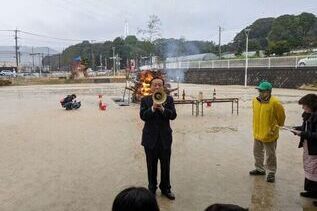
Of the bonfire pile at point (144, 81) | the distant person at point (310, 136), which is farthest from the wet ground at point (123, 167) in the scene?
the bonfire pile at point (144, 81)

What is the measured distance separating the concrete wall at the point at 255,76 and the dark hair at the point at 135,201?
3645cm

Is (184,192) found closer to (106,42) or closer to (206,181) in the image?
(206,181)

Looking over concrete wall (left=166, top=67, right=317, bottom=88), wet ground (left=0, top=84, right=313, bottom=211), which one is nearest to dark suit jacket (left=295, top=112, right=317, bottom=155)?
wet ground (left=0, top=84, right=313, bottom=211)

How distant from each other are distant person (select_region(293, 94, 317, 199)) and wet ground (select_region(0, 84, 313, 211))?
37 centimetres

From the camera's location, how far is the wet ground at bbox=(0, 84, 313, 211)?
256 inches

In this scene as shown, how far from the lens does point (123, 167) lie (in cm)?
865

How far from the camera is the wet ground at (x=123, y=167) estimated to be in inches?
256

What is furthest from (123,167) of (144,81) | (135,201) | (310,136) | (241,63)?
(241,63)

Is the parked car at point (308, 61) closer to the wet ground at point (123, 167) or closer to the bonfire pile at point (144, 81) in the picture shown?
the bonfire pile at point (144, 81)

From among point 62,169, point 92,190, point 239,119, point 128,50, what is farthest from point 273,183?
point 128,50

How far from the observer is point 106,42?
5212 inches

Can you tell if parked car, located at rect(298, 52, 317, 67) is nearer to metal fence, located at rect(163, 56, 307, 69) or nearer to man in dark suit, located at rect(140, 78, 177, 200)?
metal fence, located at rect(163, 56, 307, 69)

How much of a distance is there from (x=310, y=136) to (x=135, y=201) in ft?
14.2

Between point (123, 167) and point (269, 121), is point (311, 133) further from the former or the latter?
point (123, 167)
